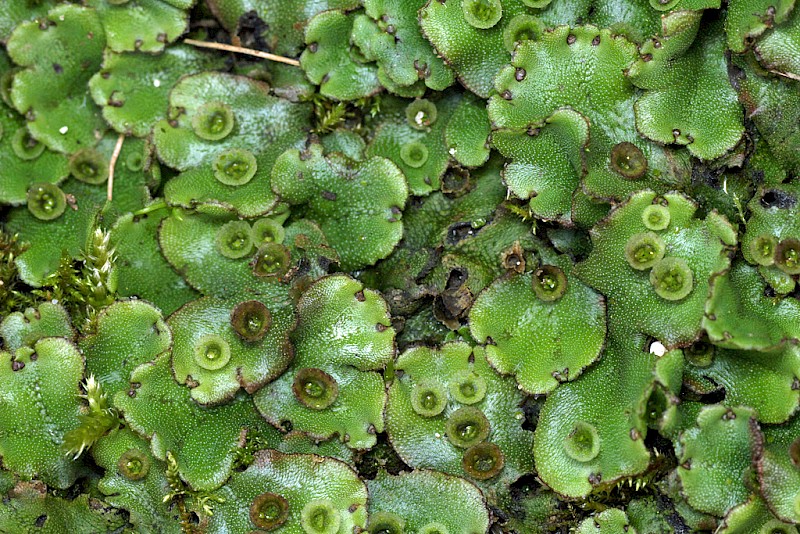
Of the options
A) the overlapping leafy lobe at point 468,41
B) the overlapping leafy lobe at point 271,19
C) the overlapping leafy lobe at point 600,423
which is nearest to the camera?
the overlapping leafy lobe at point 600,423

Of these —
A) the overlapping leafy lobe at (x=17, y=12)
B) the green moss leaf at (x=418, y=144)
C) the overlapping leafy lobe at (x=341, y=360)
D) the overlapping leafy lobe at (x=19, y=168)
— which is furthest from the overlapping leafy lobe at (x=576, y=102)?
the overlapping leafy lobe at (x=17, y=12)

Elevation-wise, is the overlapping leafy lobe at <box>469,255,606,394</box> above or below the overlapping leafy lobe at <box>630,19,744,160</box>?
below

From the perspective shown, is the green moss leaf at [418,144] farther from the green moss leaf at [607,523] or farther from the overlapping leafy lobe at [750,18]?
the green moss leaf at [607,523]

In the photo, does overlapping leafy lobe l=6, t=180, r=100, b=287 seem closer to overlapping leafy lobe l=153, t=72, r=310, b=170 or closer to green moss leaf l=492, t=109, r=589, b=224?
overlapping leafy lobe l=153, t=72, r=310, b=170

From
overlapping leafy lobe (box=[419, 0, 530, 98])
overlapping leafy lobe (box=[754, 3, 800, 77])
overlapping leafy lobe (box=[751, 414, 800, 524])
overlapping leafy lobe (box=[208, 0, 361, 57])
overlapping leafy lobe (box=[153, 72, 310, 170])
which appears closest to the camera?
overlapping leafy lobe (box=[751, 414, 800, 524])

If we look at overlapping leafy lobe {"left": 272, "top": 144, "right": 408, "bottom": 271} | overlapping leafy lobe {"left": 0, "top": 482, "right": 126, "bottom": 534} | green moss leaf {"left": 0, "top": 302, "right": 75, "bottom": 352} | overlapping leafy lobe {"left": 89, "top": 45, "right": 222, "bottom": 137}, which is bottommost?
overlapping leafy lobe {"left": 0, "top": 482, "right": 126, "bottom": 534}

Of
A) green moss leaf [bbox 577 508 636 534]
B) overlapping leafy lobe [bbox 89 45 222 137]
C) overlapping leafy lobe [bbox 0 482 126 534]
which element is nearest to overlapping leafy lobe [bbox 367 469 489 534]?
green moss leaf [bbox 577 508 636 534]

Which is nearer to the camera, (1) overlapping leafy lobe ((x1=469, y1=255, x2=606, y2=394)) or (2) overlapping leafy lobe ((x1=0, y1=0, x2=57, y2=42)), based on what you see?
(1) overlapping leafy lobe ((x1=469, y1=255, x2=606, y2=394))

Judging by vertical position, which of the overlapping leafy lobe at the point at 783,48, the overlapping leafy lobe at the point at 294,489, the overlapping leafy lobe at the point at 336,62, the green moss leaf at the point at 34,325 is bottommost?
the overlapping leafy lobe at the point at 294,489
